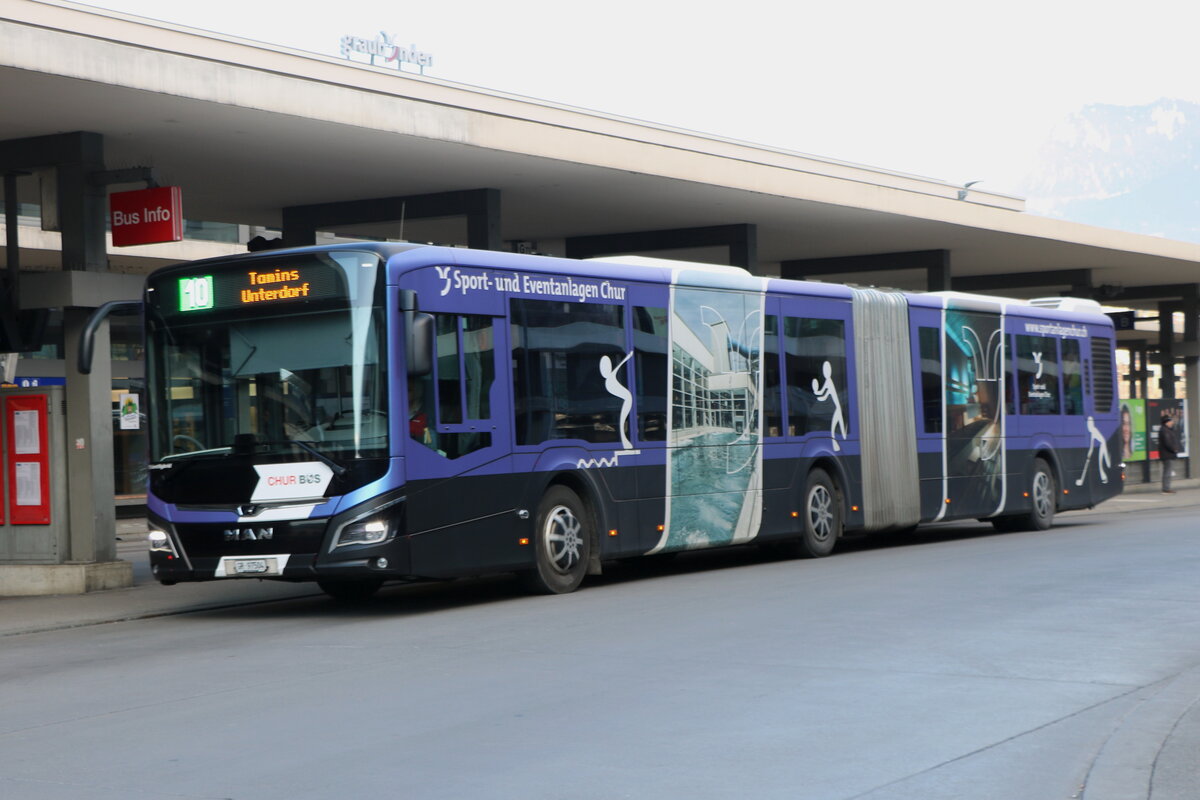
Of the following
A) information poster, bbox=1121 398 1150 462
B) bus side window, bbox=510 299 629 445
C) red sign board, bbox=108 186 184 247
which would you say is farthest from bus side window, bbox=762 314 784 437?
information poster, bbox=1121 398 1150 462

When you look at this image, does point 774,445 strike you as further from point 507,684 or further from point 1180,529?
point 507,684

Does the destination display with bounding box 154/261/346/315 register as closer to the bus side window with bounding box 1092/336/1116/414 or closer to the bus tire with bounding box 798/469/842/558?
the bus tire with bounding box 798/469/842/558

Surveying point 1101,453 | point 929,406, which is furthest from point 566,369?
point 1101,453

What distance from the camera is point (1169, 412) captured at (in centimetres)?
3856

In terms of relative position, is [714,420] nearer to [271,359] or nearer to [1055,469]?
[271,359]

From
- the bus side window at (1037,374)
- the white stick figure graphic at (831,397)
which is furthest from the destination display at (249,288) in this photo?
the bus side window at (1037,374)

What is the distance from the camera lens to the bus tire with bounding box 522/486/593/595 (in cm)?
1414

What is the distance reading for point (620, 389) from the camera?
1520 centimetres

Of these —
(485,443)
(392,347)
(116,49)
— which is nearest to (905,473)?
(485,443)

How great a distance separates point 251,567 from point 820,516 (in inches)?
306

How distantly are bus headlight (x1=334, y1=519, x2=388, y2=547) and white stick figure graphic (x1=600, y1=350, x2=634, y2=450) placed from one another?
325cm

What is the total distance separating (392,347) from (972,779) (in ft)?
23.5

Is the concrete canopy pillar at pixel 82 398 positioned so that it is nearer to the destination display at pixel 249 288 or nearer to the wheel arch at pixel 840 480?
the destination display at pixel 249 288

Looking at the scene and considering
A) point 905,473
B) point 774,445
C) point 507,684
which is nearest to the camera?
point 507,684
